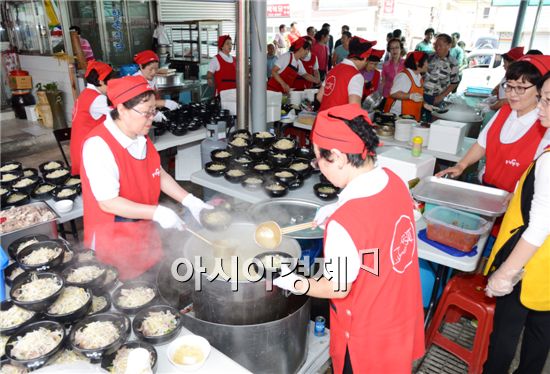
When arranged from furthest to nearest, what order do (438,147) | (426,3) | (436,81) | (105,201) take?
(426,3)
(436,81)
(438,147)
(105,201)

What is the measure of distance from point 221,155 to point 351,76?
1805 millimetres

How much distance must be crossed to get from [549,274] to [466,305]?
2.51 feet

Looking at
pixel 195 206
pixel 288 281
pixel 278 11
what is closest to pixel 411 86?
pixel 195 206

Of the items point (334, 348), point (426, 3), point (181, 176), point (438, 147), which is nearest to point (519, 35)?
point (438, 147)

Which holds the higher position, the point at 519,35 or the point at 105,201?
the point at 519,35

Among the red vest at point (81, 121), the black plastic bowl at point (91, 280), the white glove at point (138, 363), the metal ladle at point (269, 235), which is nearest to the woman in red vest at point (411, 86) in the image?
Answer: the red vest at point (81, 121)

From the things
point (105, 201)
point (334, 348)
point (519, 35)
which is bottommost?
point (334, 348)

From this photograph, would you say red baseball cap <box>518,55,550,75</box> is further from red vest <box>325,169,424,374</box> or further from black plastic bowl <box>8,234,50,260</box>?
black plastic bowl <box>8,234,50,260</box>

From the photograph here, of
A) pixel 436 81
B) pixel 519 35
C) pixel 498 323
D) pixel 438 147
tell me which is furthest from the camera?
pixel 519 35

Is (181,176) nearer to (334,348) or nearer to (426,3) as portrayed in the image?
(334,348)

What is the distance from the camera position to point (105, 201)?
2.18m

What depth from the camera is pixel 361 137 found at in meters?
1.46

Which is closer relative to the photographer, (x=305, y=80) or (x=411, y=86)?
(x=411, y=86)

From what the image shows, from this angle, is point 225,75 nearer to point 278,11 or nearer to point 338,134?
point 338,134
